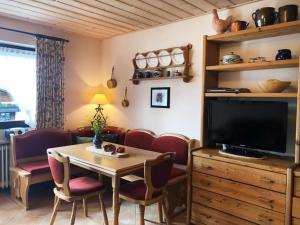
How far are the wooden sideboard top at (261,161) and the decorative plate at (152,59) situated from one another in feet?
5.31

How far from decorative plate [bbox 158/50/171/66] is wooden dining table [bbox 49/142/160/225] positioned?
1347 mm

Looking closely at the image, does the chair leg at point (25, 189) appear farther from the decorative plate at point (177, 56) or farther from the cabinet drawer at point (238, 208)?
the decorative plate at point (177, 56)

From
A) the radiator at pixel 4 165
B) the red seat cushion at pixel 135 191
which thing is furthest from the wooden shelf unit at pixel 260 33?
the radiator at pixel 4 165

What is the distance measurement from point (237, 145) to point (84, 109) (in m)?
2.75

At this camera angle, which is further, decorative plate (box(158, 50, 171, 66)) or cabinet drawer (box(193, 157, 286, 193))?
decorative plate (box(158, 50, 171, 66))

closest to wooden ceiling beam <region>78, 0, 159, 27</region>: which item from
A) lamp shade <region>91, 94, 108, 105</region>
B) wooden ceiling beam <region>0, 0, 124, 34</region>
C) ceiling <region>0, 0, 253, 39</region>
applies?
ceiling <region>0, 0, 253, 39</region>

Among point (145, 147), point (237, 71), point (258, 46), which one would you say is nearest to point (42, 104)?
point (145, 147)

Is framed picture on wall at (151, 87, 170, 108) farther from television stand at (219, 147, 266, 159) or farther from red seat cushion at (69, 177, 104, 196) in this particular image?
red seat cushion at (69, 177, 104, 196)

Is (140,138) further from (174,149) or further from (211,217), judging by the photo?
(211,217)

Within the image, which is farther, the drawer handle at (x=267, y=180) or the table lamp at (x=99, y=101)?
the table lamp at (x=99, y=101)

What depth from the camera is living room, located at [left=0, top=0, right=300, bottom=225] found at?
232cm

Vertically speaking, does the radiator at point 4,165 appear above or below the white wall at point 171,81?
below

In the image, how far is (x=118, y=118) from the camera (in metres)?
4.31

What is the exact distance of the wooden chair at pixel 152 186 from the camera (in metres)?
2.22
